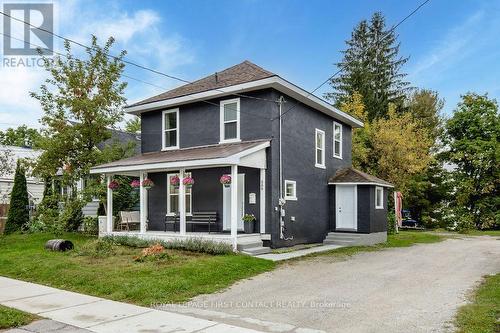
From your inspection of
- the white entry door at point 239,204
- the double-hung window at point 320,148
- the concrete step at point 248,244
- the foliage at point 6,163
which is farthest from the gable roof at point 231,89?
the foliage at point 6,163

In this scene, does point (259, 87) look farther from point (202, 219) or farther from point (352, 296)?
point (352, 296)

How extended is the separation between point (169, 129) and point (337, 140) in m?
7.86

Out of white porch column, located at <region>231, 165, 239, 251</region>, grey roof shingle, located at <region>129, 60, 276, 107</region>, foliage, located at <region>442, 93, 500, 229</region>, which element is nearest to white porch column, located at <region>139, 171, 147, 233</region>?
grey roof shingle, located at <region>129, 60, 276, 107</region>

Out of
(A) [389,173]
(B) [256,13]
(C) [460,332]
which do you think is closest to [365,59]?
(A) [389,173]

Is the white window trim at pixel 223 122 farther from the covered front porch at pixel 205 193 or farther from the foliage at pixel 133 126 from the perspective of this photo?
the foliage at pixel 133 126

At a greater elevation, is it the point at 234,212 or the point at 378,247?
the point at 234,212

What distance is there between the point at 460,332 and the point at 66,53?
59.4 feet

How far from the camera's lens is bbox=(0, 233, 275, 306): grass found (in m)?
8.70

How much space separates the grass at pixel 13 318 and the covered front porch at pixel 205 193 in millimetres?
6779

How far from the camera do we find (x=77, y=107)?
18.3 m

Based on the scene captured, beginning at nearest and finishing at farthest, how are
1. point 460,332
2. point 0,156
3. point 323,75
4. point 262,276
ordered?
1. point 460,332
2. point 262,276
3. point 323,75
4. point 0,156

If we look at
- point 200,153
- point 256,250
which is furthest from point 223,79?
point 256,250

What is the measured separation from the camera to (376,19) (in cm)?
4022

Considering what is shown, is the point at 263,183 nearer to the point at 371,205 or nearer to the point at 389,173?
the point at 371,205
